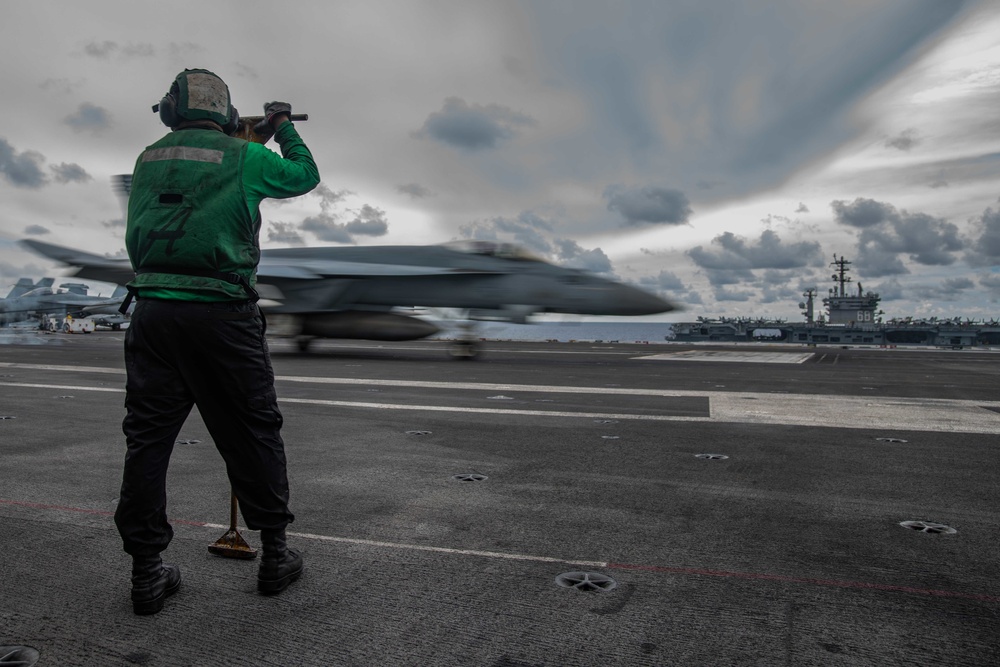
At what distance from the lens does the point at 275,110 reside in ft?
9.41

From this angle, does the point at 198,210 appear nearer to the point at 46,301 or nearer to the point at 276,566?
the point at 276,566

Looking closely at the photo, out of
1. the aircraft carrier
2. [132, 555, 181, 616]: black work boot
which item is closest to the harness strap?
[132, 555, 181, 616]: black work boot

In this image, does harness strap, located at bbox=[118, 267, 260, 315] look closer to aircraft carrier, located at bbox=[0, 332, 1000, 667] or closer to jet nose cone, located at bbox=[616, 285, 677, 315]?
aircraft carrier, located at bbox=[0, 332, 1000, 667]

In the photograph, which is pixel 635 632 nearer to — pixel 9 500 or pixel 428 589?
pixel 428 589

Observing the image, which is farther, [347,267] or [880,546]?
[347,267]

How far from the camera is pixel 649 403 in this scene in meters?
8.95

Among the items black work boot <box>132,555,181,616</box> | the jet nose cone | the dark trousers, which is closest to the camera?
black work boot <box>132,555,181,616</box>

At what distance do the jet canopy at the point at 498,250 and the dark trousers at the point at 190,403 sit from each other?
15.0 meters

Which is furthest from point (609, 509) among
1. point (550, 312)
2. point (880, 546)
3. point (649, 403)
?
point (550, 312)

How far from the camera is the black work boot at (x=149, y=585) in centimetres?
231

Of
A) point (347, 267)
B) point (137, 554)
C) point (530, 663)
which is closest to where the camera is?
point (530, 663)

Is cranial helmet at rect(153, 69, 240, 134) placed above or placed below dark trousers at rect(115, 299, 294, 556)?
above

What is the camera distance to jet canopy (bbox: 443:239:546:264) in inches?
683

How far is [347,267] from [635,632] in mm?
16995
